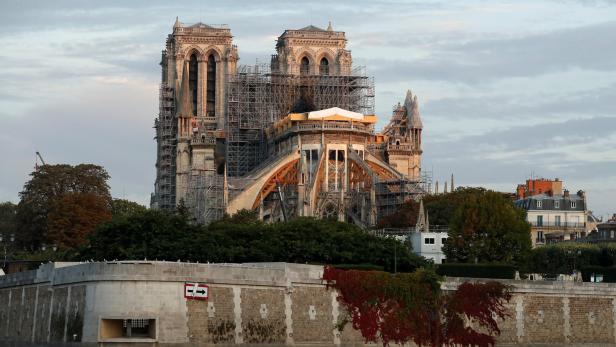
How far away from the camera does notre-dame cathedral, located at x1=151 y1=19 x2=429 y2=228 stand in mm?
136250

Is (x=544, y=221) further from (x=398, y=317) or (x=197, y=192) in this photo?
(x=398, y=317)

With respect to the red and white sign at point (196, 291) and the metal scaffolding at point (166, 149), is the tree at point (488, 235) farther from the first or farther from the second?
the metal scaffolding at point (166, 149)

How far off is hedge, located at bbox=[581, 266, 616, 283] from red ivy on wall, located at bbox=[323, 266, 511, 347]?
42.6 feet

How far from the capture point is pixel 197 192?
456 ft

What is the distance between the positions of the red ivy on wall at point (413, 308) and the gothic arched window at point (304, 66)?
283 ft

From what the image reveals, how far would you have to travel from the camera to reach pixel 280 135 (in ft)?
473

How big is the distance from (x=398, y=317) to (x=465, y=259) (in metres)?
26.9

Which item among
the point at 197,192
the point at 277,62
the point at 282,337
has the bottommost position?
the point at 282,337

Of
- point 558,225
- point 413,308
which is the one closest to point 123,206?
point 558,225

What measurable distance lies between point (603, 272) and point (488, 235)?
510 inches

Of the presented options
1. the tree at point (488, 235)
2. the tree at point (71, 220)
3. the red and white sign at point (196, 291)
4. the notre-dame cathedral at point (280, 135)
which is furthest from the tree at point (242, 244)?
the notre-dame cathedral at point (280, 135)

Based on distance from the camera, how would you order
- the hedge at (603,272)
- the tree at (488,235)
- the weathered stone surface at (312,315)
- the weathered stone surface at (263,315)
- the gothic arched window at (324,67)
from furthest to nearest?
the gothic arched window at (324,67) → the tree at (488,235) → the hedge at (603,272) → the weathered stone surface at (312,315) → the weathered stone surface at (263,315)

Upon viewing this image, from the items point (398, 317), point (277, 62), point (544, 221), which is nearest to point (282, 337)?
point (398, 317)

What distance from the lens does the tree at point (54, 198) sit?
112750 mm
